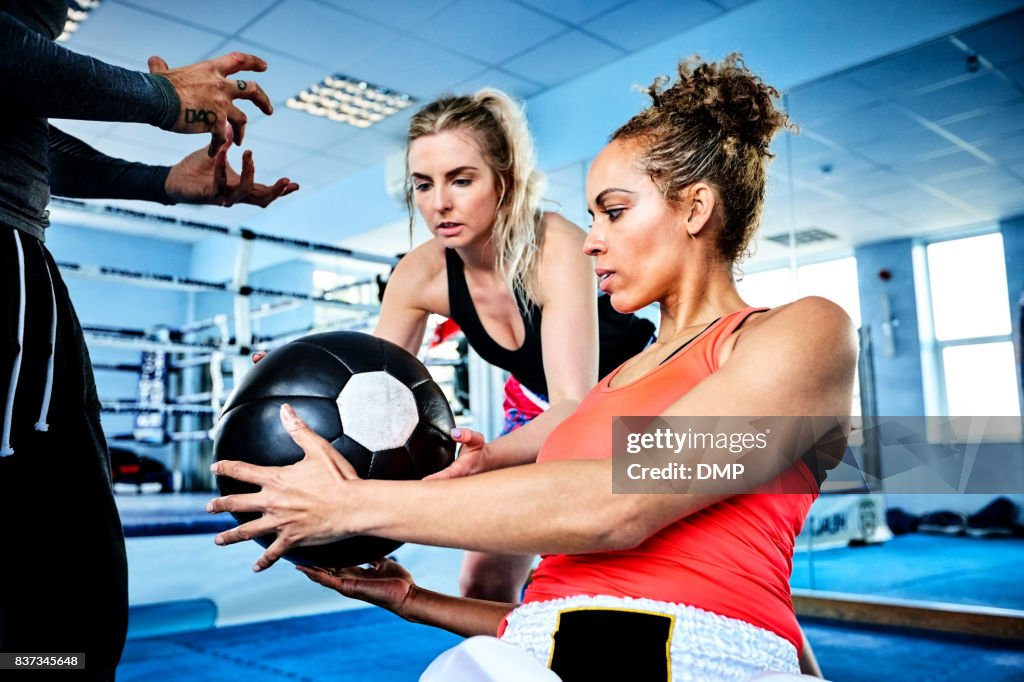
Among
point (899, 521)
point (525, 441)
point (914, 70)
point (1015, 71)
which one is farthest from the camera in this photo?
point (899, 521)

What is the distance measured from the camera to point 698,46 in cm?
459

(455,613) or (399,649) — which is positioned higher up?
(455,613)

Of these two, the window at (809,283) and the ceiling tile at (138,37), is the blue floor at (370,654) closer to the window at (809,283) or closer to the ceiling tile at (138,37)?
the window at (809,283)

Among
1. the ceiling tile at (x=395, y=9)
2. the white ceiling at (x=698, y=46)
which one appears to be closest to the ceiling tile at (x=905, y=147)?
the white ceiling at (x=698, y=46)

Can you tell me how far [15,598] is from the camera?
1.04 meters

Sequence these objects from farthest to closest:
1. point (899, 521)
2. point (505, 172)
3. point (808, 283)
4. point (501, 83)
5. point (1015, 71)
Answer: point (501, 83) → point (899, 521) → point (808, 283) → point (1015, 71) → point (505, 172)

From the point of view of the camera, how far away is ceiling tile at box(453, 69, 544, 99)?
519 cm

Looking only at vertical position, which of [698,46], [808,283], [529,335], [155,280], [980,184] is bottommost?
[529,335]

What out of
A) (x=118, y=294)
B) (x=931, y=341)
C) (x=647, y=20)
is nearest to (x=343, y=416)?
(x=647, y=20)

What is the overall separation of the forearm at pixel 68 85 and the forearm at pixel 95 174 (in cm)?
28

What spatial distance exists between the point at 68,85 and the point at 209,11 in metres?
3.80

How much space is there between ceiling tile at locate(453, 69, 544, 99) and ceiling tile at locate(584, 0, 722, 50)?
0.77 metres

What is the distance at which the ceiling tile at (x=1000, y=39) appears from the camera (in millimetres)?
3320

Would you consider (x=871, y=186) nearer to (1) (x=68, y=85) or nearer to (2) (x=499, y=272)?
(2) (x=499, y=272)
